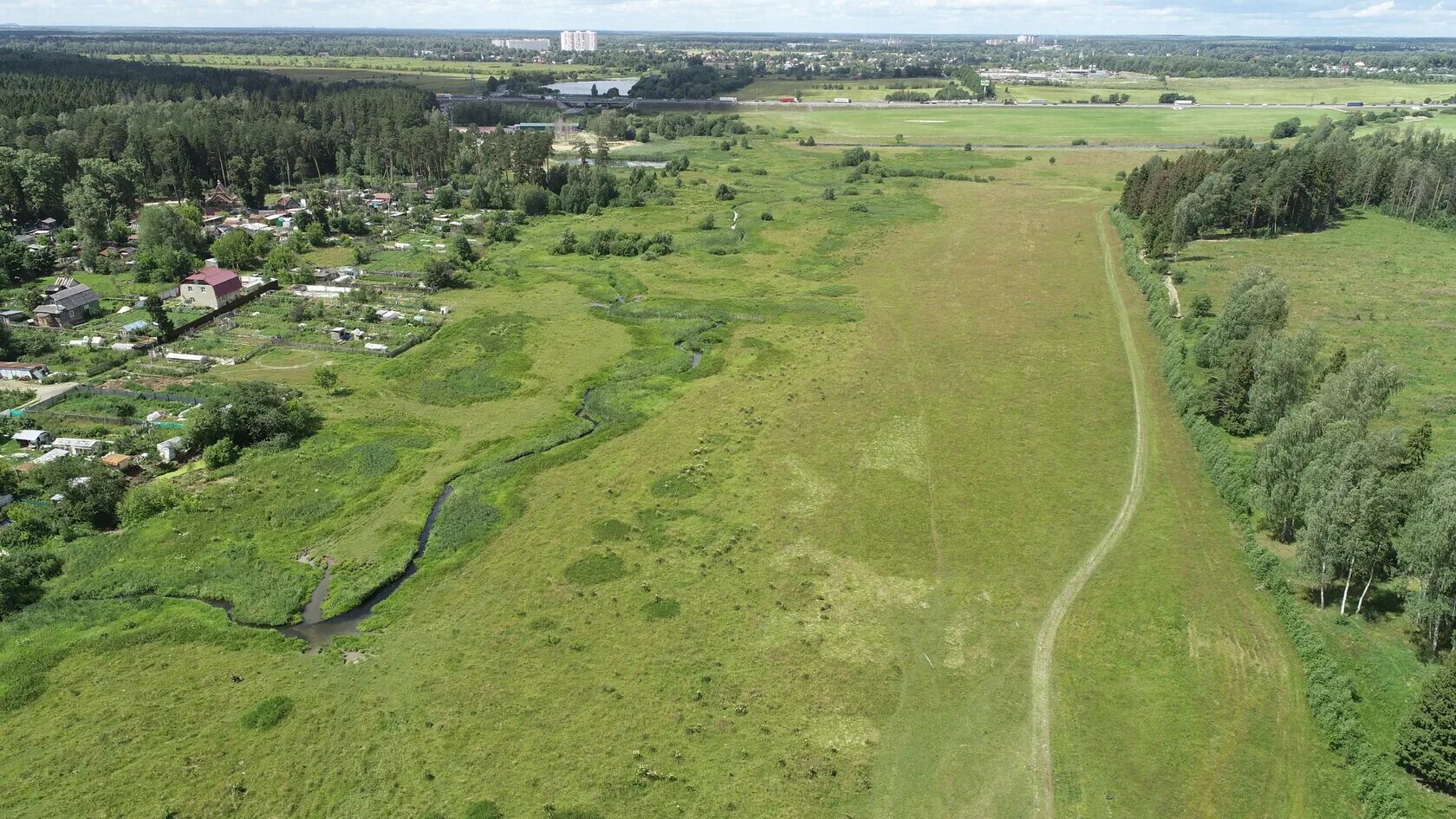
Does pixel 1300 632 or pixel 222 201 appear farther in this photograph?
pixel 222 201

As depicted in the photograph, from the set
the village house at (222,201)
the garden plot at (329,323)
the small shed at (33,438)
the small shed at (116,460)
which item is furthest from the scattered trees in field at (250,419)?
the village house at (222,201)

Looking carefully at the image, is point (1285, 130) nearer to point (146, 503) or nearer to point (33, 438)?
point (146, 503)

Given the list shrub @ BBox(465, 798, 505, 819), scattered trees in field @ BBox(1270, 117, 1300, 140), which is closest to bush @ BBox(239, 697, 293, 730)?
shrub @ BBox(465, 798, 505, 819)

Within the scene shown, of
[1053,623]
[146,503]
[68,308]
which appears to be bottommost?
[1053,623]

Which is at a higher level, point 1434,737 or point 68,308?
point 68,308

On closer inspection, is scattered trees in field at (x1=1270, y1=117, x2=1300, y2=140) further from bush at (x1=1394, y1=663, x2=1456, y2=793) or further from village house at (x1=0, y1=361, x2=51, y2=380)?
village house at (x1=0, y1=361, x2=51, y2=380)

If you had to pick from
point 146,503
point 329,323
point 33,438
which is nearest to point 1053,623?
point 146,503

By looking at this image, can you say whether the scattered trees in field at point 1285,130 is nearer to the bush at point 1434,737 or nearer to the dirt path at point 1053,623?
the dirt path at point 1053,623
